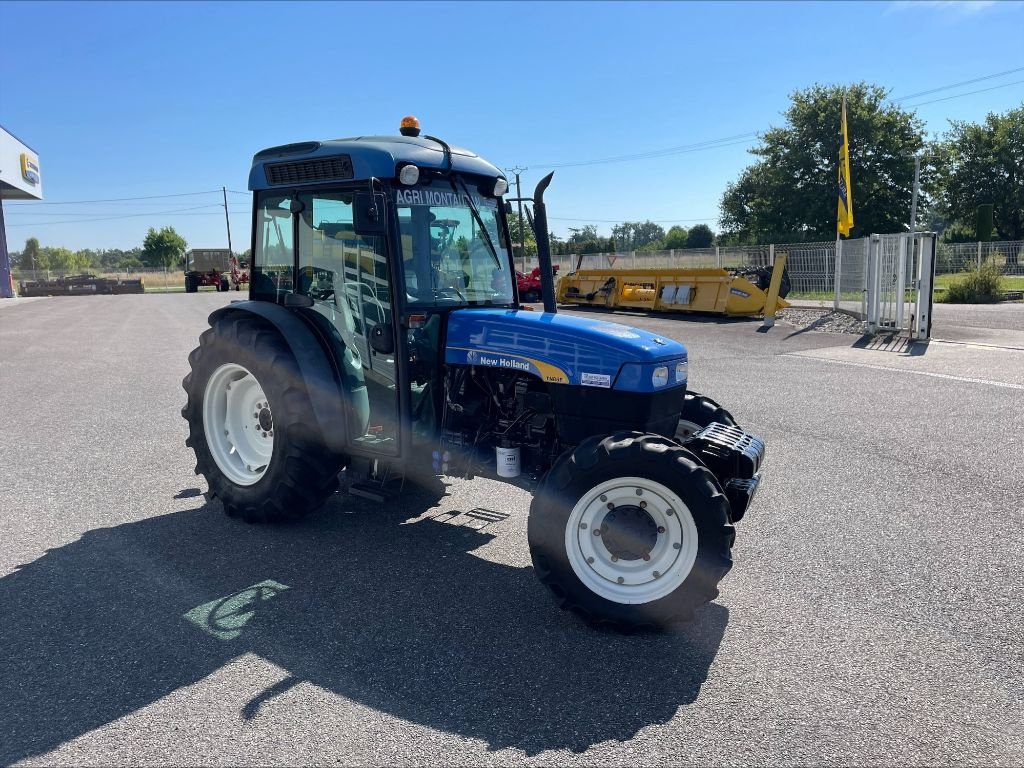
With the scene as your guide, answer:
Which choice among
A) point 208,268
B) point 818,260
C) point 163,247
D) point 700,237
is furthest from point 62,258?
point 818,260

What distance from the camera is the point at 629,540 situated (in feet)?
11.3

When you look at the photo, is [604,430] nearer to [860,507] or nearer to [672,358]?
[672,358]

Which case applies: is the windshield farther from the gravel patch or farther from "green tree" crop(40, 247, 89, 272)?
"green tree" crop(40, 247, 89, 272)

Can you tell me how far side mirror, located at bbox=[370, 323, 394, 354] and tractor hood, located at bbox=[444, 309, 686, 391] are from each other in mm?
332

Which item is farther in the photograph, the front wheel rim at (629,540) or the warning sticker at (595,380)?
the warning sticker at (595,380)

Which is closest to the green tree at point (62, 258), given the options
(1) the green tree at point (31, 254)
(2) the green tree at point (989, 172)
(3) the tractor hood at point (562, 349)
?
(1) the green tree at point (31, 254)

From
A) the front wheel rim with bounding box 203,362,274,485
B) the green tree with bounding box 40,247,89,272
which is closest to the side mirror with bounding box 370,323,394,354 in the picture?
the front wheel rim with bounding box 203,362,274,485

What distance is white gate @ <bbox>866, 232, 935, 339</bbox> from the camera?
13125mm

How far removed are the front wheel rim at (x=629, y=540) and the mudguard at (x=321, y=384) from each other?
66.8 inches

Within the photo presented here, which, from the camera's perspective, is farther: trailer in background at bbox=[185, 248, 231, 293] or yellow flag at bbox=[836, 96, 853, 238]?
trailer in background at bbox=[185, 248, 231, 293]

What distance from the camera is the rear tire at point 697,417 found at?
4434 millimetres

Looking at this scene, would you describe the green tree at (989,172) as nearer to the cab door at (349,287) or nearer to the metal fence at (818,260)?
the metal fence at (818,260)

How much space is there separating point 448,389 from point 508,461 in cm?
56

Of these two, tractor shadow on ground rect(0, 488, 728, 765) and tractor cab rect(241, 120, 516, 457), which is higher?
tractor cab rect(241, 120, 516, 457)
